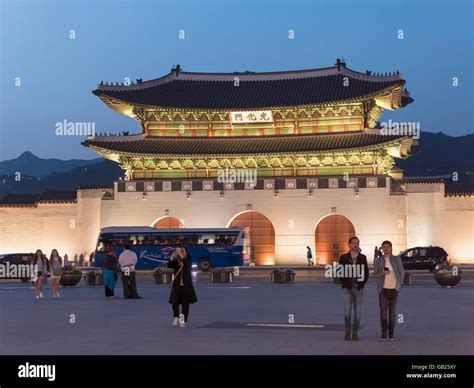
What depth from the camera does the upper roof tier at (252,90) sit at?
191 feet

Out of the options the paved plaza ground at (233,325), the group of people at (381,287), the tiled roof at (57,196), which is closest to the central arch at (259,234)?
the tiled roof at (57,196)

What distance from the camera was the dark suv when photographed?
46.9 metres

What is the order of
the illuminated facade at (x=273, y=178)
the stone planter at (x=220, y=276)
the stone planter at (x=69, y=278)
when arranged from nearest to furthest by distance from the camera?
the stone planter at (x=69, y=278)
the stone planter at (x=220, y=276)
the illuminated facade at (x=273, y=178)

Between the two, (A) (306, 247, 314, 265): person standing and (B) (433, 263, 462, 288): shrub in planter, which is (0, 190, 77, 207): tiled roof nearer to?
(A) (306, 247, 314, 265): person standing

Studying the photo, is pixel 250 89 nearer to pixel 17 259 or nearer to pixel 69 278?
pixel 17 259

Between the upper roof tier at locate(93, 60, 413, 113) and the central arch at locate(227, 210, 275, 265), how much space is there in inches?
326

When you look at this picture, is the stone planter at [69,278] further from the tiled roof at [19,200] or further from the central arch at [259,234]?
Answer: the tiled roof at [19,200]

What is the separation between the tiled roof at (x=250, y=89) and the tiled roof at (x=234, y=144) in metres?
2.51

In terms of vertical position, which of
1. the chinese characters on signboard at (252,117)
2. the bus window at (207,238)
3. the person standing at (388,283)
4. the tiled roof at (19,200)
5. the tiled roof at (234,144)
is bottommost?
the person standing at (388,283)

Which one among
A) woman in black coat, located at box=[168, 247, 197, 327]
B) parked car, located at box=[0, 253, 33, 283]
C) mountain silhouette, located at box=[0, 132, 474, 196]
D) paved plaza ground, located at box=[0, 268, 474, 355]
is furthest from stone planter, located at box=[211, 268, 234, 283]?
mountain silhouette, located at box=[0, 132, 474, 196]

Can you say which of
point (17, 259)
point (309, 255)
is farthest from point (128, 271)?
point (309, 255)

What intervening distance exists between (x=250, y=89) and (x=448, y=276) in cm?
3385

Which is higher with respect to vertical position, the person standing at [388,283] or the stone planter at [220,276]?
the person standing at [388,283]
